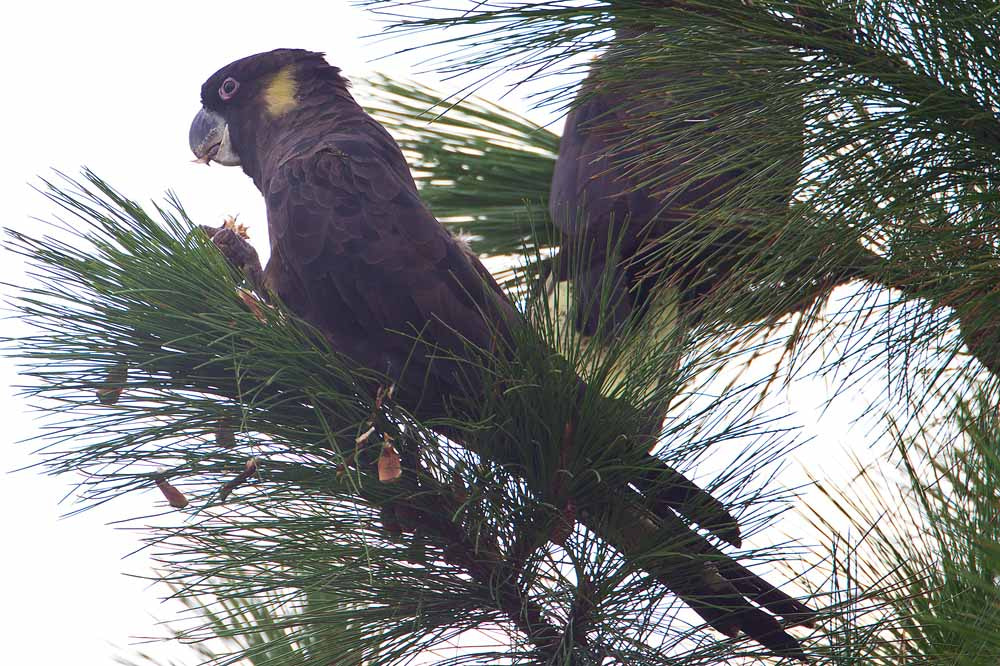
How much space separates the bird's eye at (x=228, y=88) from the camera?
7.53 ft

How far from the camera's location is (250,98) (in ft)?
7.48

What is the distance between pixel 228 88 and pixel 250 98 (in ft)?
0.23

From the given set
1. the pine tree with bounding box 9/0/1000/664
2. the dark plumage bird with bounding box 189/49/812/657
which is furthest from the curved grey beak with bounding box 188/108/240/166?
the pine tree with bounding box 9/0/1000/664

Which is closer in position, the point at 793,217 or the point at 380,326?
the point at 793,217

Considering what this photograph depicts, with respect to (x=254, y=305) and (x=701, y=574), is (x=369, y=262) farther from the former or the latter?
(x=701, y=574)

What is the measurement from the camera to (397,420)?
4.42ft

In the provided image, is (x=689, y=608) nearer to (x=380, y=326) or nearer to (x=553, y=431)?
(x=553, y=431)

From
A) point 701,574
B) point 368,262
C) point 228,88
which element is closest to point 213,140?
point 228,88

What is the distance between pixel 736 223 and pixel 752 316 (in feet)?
0.44

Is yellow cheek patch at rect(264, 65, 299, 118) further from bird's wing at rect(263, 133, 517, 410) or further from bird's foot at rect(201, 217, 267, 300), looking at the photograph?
bird's foot at rect(201, 217, 267, 300)

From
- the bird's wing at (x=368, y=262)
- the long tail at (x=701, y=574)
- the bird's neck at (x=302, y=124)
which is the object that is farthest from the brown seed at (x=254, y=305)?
the bird's neck at (x=302, y=124)

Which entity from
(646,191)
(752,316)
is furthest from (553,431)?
(646,191)

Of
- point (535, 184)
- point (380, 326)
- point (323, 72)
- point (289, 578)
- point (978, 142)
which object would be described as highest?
point (323, 72)

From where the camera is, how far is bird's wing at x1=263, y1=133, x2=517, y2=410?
173cm
